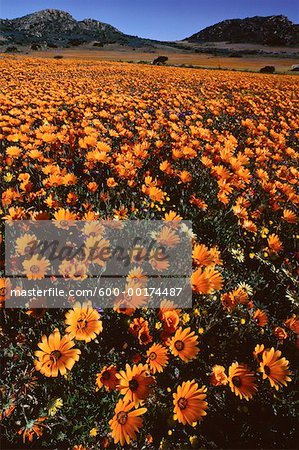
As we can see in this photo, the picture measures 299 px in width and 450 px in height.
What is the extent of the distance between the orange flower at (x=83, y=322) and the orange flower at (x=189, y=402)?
2.15 feet

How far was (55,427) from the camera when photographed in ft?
6.31

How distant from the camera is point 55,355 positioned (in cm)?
183

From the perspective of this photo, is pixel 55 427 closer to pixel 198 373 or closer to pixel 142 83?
pixel 198 373

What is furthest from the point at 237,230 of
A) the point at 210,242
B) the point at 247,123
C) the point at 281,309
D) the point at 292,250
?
the point at 247,123

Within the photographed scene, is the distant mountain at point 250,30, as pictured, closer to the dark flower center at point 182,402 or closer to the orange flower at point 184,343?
the orange flower at point 184,343

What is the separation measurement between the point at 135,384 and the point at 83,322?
53 centimetres

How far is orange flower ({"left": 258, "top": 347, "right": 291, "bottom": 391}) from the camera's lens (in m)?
1.88

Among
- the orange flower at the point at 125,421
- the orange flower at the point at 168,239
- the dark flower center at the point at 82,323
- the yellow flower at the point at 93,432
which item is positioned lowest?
the yellow flower at the point at 93,432

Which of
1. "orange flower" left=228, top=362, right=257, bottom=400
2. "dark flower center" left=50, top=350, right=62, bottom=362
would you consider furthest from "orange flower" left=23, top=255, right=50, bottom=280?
"orange flower" left=228, top=362, right=257, bottom=400

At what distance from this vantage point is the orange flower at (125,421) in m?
1.66

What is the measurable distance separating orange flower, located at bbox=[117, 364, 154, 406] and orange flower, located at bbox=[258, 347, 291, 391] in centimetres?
78

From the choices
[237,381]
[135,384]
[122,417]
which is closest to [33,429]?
[122,417]

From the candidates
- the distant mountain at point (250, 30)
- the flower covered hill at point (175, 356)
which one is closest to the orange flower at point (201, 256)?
the flower covered hill at point (175, 356)

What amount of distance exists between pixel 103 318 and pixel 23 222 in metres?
1.27
